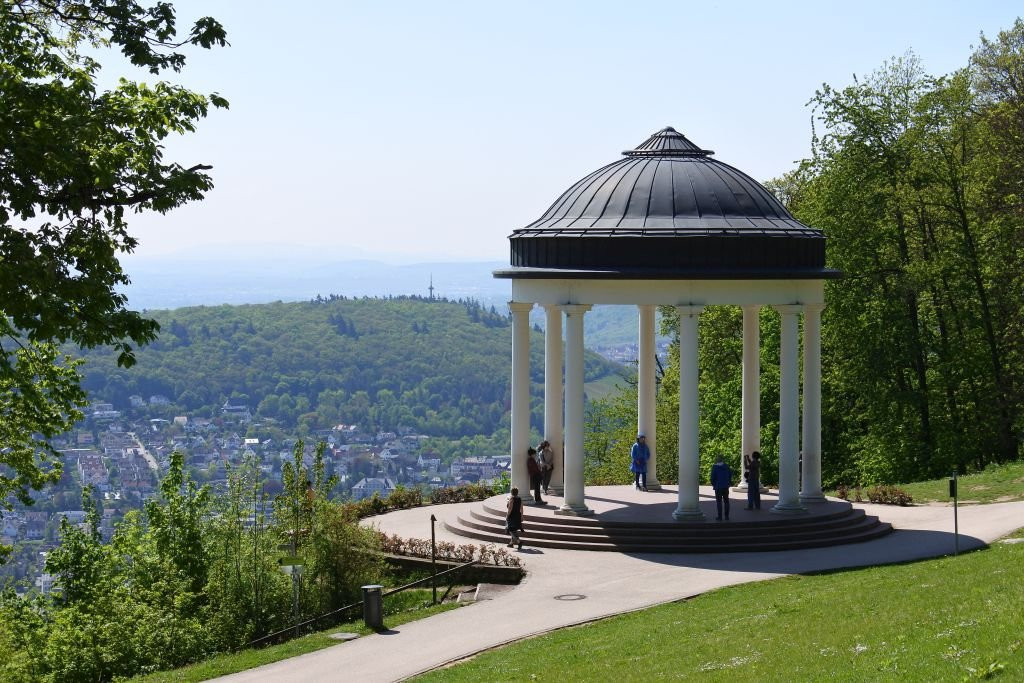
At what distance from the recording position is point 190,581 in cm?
2991

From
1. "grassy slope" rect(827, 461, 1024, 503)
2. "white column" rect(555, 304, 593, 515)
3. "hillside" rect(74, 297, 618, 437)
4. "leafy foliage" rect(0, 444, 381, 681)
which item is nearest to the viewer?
"leafy foliage" rect(0, 444, 381, 681)

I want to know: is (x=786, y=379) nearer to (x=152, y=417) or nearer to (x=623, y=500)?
(x=623, y=500)

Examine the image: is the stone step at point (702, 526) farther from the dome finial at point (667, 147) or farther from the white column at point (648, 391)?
the dome finial at point (667, 147)

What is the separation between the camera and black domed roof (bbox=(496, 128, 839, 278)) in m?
34.1

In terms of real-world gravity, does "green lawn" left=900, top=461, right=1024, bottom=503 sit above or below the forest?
below

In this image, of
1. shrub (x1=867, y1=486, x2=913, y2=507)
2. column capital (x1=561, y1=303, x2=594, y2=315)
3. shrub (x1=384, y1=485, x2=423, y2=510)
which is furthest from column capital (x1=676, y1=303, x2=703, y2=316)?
shrub (x1=384, y1=485, x2=423, y2=510)

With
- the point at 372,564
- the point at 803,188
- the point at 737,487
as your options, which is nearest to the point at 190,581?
the point at 372,564

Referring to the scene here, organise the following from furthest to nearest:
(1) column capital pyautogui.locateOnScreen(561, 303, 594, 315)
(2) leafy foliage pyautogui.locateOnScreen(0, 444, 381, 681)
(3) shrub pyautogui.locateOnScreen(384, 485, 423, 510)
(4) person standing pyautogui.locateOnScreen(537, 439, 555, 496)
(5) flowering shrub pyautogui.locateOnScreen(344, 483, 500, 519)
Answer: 1. (3) shrub pyautogui.locateOnScreen(384, 485, 423, 510)
2. (5) flowering shrub pyautogui.locateOnScreen(344, 483, 500, 519)
3. (4) person standing pyautogui.locateOnScreen(537, 439, 555, 496)
4. (1) column capital pyautogui.locateOnScreen(561, 303, 594, 315)
5. (2) leafy foliage pyautogui.locateOnScreen(0, 444, 381, 681)

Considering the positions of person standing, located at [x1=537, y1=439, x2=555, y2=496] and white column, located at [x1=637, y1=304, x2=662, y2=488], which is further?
white column, located at [x1=637, y1=304, x2=662, y2=488]

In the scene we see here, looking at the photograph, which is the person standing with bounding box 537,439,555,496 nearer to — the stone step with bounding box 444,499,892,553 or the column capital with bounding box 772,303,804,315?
the stone step with bounding box 444,499,892,553

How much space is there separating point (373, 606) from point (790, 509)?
12.5 metres

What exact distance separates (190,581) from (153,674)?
409 centimetres

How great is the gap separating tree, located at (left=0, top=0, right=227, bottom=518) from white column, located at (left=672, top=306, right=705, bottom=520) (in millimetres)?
15485

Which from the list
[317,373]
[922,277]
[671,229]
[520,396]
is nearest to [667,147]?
[671,229]
